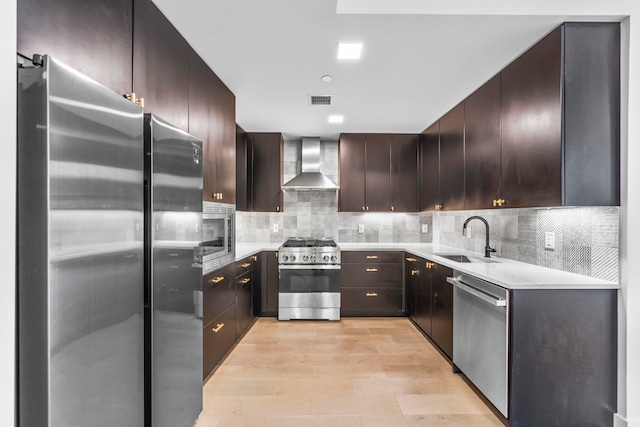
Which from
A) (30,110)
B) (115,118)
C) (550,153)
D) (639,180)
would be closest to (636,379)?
(639,180)

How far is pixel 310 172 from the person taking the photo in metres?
4.55

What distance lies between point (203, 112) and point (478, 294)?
2222 millimetres

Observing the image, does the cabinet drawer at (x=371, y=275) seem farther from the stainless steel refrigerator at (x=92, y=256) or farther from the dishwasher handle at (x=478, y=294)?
the stainless steel refrigerator at (x=92, y=256)

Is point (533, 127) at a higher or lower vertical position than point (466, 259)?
higher

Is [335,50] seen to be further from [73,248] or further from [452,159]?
[73,248]

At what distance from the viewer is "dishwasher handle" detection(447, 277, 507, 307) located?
1.94 m

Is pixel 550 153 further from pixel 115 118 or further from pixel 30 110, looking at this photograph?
pixel 30 110

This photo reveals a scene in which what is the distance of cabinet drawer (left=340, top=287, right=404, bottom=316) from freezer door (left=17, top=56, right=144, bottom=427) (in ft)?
10.1

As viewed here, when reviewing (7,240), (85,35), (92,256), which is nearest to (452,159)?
(85,35)

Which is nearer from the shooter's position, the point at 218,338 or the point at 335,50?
the point at 335,50

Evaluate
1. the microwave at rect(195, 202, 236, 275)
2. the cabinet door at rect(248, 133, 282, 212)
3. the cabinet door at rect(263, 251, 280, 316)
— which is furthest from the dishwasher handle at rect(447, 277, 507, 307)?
the cabinet door at rect(248, 133, 282, 212)

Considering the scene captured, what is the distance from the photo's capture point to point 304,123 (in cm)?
396

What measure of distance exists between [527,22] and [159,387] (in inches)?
102

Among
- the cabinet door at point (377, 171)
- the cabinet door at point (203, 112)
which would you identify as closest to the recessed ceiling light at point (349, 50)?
the cabinet door at point (203, 112)
